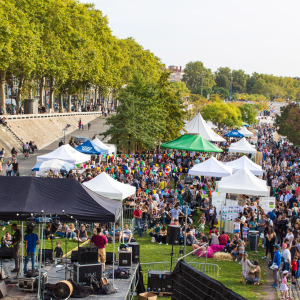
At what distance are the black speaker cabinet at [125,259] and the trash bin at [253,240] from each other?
19.1 ft

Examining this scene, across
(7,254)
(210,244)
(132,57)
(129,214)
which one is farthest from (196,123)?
(132,57)

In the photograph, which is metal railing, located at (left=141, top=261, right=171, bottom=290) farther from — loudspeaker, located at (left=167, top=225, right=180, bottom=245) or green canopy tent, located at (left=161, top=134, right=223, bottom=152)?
green canopy tent, located at (left=161, top=134, right=223, bottom=152)

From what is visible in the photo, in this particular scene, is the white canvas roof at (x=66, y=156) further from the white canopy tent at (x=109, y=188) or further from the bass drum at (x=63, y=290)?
the bass drum at (x=63, y=290)

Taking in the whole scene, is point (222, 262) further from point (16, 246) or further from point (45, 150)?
point (45, 150)

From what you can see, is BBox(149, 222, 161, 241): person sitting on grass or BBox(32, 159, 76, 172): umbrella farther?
BBox(32, 159, 76, 172): umbrella

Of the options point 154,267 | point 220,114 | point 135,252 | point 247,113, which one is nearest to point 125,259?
point 135,252

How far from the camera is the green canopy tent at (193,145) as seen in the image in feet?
86.8

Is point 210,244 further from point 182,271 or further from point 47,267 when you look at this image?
point 182,271

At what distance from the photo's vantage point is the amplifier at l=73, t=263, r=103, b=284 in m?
9.17

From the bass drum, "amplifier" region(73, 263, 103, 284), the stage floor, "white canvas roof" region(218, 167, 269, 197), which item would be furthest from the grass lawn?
the bass drum

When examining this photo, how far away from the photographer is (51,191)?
30.8ft

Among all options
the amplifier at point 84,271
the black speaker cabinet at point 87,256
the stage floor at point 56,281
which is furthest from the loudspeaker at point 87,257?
the stage floor at point 56,281

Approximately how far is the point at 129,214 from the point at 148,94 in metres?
19.2

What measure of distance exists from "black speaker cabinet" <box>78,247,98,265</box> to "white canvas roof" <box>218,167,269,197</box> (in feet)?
29.8
